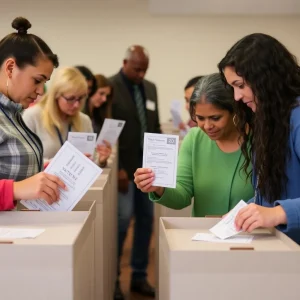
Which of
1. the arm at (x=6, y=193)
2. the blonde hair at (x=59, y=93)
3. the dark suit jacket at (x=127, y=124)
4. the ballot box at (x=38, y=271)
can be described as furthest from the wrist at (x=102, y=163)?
the ballot box at (x=38, y=271)

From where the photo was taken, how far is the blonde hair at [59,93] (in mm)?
3518

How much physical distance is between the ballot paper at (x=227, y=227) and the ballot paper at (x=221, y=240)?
0.01 metres

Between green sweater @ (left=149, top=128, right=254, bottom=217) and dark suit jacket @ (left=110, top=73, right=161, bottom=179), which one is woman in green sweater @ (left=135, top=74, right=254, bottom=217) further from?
dark suit jacket @ (left=110, top=73, right=161, bottom=179)

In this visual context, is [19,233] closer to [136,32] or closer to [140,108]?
[140,108]

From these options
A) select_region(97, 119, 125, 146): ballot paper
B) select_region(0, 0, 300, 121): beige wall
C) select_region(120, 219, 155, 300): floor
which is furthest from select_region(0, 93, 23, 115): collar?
select_region(0, 0, 300, 121): beige wall

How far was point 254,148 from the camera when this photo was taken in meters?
1.90

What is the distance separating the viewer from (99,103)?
4.52m

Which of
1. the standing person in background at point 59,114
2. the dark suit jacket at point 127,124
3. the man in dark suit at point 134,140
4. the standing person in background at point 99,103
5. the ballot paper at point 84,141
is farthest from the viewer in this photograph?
the dark suit jacket at point 127,124

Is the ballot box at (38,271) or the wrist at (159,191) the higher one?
the wrist at (159,191)

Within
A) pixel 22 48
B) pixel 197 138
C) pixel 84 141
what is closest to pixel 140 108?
pixel 84 141

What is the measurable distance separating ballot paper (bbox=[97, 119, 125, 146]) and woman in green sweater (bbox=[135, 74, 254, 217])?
4.27 feet

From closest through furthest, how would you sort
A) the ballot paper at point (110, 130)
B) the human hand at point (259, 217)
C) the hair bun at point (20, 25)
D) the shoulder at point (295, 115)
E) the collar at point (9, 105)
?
1. the human hand at point (259, 217)
2. the shoulder at point (295, 115)
3. the collar at point (9, 105)
4. the hair bun at point (20, 25)
5. the ballot paper at point (110, 130)

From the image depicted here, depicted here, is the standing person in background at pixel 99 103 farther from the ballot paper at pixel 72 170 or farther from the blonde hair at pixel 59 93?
the ballot paper at pixel 72 170

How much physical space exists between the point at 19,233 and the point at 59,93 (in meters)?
2.02
